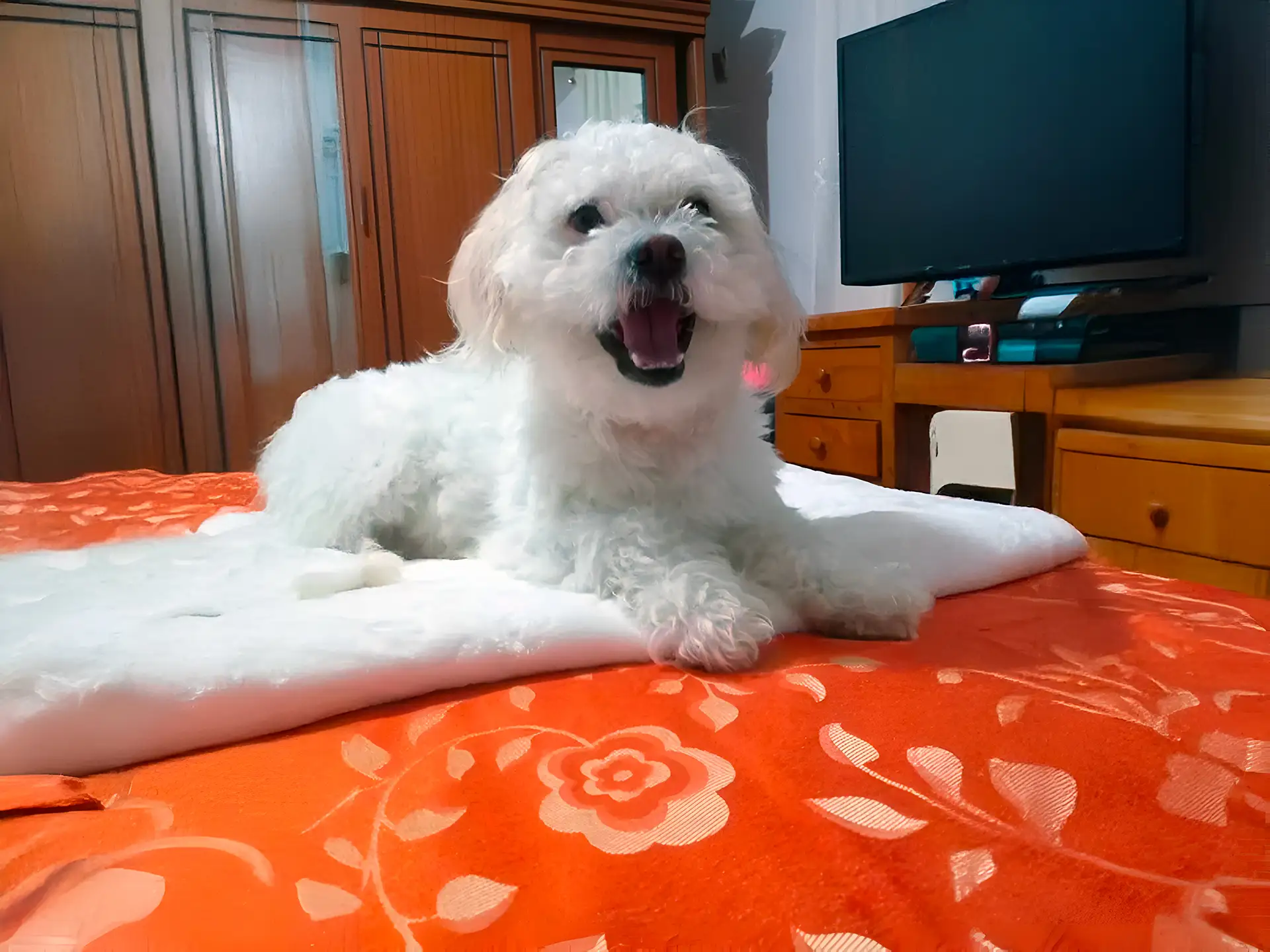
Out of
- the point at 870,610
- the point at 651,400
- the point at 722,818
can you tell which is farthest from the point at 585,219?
the point at 722,818

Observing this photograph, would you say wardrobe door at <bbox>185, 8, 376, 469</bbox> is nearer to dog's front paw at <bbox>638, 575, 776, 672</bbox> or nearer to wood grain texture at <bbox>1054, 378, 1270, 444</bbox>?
wood grain texture at <bbox>1054, 378, 1270, 444</bbox>

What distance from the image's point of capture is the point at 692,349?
1.05 meters

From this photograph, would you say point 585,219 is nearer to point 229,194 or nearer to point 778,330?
point 778,330

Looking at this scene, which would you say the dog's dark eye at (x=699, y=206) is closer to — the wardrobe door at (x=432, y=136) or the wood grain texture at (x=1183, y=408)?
the wood grain texture at (x=1183, y=408)

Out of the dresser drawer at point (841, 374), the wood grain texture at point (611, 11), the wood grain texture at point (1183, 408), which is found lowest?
the wood grain texture at point (1183, 408)

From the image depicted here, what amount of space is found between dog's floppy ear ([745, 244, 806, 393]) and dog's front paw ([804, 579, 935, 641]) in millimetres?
378

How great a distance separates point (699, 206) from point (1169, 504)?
116 centimetres

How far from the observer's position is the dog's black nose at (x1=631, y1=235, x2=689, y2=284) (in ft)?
3.23

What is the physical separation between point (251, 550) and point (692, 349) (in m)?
0.71

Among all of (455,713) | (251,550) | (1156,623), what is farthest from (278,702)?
(1156,623)

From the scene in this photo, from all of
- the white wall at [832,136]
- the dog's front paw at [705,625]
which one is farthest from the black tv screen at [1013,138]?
the dog's front paw at [705,625]

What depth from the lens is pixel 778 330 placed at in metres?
1.17

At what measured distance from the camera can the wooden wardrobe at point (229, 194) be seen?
9.09 ft

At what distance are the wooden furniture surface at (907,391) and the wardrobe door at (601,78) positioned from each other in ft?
4.14
